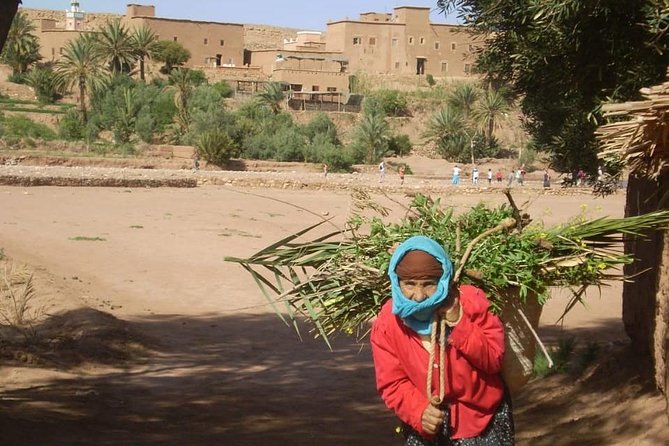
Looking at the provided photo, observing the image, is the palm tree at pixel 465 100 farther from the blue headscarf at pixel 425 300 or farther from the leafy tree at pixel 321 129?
the blue headscarf at pixel 425 300

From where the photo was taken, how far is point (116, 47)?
6681 centimetres

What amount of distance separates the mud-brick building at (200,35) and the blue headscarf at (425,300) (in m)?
74.8

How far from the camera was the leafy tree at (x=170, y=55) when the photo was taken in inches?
2921

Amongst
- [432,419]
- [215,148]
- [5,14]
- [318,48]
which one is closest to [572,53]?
[5,14]

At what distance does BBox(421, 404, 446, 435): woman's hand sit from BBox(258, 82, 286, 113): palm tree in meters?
63.4

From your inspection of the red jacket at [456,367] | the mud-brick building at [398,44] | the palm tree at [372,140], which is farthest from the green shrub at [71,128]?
the red jacket at [456,367]

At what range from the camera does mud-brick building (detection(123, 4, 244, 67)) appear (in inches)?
3036

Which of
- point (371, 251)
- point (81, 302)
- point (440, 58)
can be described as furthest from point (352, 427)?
point (440, 58)

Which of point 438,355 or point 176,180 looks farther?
point 176,180

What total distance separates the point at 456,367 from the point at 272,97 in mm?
63623

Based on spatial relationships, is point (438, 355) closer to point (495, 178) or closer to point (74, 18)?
point (495, 178)

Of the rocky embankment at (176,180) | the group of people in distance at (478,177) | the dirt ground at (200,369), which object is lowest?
the dirt ground at (200,369)

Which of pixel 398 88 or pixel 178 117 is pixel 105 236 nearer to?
pixel 178 117

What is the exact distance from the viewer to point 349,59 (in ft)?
265
